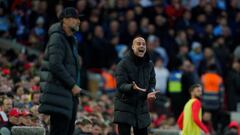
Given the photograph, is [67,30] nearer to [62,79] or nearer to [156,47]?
[62,79]

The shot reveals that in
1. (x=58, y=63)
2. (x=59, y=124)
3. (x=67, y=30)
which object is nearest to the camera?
(x=58, y=63)

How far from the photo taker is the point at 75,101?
491 inches

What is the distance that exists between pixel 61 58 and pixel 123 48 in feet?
43.7

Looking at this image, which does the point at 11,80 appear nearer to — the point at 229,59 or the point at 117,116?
the point at 117,116

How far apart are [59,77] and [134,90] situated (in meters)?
1.47

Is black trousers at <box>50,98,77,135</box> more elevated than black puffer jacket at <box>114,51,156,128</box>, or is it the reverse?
black puffer jacket at <box>114,51,156,128</box>

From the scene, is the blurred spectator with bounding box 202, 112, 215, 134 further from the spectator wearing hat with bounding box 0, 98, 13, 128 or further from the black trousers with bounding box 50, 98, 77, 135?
the black trousers with bounding box 50, 98, 77, 135

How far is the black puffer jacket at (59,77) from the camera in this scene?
12.1 meters

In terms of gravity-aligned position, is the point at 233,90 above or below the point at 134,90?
above

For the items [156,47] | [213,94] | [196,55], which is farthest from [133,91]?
[196,55]

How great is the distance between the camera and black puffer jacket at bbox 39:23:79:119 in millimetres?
12109

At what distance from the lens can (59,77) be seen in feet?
39.8

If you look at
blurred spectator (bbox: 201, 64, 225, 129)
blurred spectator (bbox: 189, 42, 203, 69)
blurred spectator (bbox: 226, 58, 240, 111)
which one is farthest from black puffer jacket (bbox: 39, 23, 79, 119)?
blurred spectator (bbox: 189, 42, 203, 69)

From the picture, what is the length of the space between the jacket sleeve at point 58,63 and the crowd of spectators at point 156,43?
839 cm
